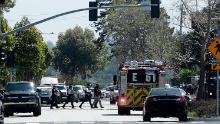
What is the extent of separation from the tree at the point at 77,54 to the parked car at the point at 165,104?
94.4 m

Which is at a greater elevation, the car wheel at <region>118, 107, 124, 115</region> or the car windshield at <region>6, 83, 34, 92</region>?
→ the car windshield at <region>6, 83, 34, 92</region>

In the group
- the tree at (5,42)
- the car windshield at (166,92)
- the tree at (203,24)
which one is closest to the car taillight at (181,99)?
the car windshield at (166,92)

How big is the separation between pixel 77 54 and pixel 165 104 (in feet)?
322

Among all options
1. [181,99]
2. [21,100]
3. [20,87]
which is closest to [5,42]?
[20,87]

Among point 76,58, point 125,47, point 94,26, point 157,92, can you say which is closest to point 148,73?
point 157,92

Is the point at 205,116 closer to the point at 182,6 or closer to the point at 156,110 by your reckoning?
the point at 156,110

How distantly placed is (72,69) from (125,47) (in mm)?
35494

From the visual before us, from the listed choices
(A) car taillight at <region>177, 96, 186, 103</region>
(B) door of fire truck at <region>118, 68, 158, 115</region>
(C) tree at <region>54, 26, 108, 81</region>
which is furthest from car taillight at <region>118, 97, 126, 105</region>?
(C) tree at <region>54, 26, 108, 81</region>

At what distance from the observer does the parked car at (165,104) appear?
3631cm

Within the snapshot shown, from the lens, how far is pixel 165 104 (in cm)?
3631

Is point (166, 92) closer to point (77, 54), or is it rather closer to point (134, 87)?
point (134, 87)

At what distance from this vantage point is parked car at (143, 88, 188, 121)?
36.3 metres

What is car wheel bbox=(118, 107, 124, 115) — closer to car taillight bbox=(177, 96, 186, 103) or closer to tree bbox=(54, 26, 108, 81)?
car taillight bbox=(177, 96, 186, 103)

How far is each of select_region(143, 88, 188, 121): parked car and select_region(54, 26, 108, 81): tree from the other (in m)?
94.4
